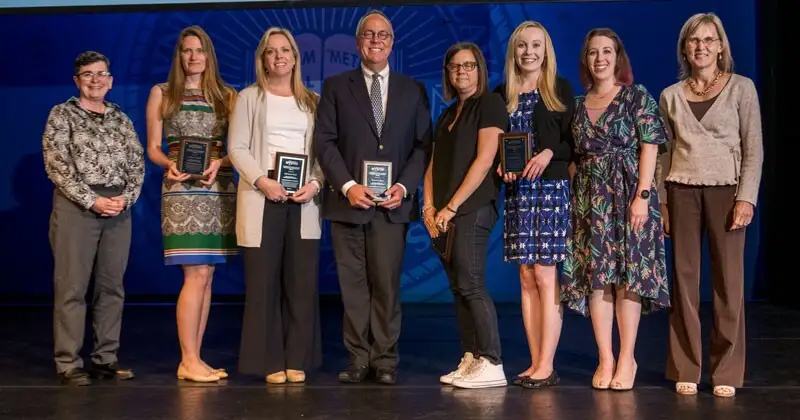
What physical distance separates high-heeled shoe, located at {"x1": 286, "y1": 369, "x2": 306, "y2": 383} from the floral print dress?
1.19 metres

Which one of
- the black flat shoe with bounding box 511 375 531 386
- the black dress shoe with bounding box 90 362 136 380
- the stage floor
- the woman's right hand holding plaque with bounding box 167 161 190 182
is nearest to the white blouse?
the woman's right hand holding plaque with bounding box 167 161 190 182

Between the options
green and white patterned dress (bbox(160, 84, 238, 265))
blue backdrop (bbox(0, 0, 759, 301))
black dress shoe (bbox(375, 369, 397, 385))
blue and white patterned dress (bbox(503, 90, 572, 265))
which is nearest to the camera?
blue and white patterned dress (bbox(503, 90, 572, 265))

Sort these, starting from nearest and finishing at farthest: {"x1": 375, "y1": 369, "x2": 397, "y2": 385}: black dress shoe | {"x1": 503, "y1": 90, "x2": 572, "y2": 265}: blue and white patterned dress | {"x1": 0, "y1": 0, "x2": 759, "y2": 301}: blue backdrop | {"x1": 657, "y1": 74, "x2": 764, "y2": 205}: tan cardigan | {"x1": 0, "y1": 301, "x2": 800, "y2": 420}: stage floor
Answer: {"x1": 0, "y1": 301, "x2": 800, "y2": 420}: stage floor, {"x1": 657, "y1": 74, "x2": 764, "y2": 205}: tan cardigan, {"x1": 503, "y1": 90, "x2": 572, "y2": 265}: blue and white patterned dress, {"x1": 375, "y1": 369, "x2": 397, "y2": 385}: black dress shoe, {"x1": 0, "y1": 0, "x2": 759, "y2": 301}: blue backdrop

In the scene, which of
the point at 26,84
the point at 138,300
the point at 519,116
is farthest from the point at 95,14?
the point at 519,116

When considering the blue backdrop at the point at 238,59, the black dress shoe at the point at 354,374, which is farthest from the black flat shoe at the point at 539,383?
the blue backdrop at the point at 238,59

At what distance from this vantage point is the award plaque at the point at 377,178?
3668 millimetres

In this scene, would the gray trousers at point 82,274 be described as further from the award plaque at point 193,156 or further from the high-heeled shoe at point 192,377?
the award plaque at point 193,156

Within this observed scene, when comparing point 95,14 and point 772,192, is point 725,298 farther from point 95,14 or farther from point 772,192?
point 95,14

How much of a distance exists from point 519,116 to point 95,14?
12.9ft

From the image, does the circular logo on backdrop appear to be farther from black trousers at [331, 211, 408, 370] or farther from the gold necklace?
the gold necklace

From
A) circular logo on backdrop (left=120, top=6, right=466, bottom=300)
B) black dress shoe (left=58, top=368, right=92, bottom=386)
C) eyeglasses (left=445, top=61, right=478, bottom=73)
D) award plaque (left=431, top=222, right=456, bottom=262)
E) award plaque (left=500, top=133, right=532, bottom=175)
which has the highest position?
circular logo on backdrop (left=120, top=6, right=466, bottom=300)

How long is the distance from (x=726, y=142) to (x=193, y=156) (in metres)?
2.03

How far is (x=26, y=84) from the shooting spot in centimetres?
649

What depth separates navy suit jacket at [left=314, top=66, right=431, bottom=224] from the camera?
146 inches
